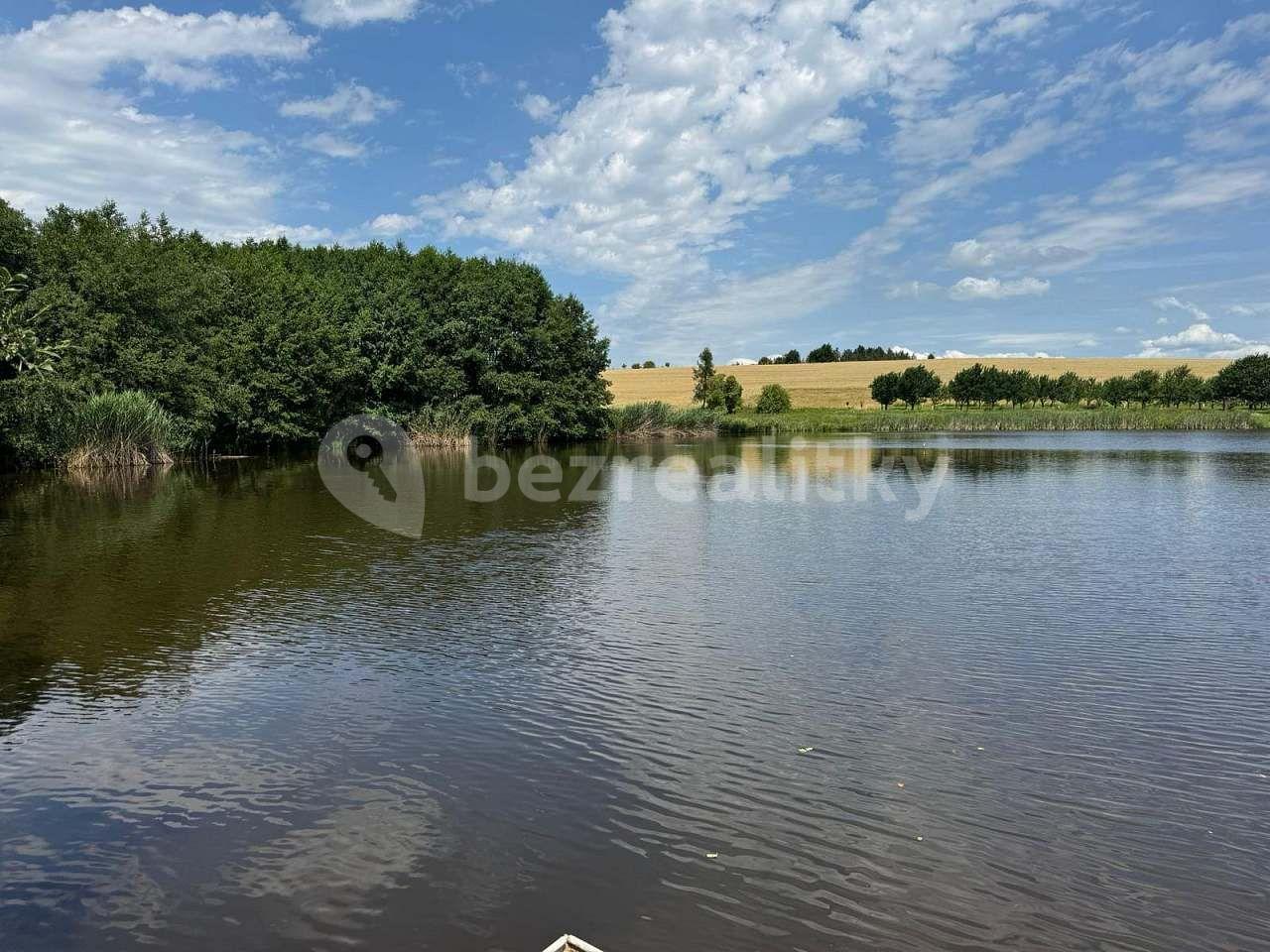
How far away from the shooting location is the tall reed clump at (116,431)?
110 feet

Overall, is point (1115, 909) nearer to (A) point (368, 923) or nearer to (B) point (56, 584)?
(A) point (368, 923)

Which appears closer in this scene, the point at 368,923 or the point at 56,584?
the point at 368,923

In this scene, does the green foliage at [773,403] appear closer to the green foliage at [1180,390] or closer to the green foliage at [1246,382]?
the green foliage at [1180,390]

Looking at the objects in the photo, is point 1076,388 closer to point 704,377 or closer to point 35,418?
point 704,377

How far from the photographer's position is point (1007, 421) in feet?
261

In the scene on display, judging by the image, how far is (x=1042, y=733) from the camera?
25.2 feet

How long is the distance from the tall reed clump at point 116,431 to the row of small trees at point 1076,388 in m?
86.4

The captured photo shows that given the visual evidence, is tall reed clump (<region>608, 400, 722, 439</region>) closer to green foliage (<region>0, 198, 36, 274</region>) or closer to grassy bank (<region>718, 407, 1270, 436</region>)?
grassy bank (<region>718, 407, 1270, 436</region>)

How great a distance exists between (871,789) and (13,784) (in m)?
6.53

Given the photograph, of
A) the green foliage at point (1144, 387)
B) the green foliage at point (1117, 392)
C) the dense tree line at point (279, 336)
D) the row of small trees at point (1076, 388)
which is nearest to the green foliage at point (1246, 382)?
the row of small trees at point (1076, 388)

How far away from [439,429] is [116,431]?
21118 millimetres

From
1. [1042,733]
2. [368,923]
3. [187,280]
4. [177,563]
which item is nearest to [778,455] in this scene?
[187,280]

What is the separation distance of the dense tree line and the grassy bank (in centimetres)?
2110

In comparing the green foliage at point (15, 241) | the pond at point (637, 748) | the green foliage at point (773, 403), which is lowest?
the pond at point (637, 748)
